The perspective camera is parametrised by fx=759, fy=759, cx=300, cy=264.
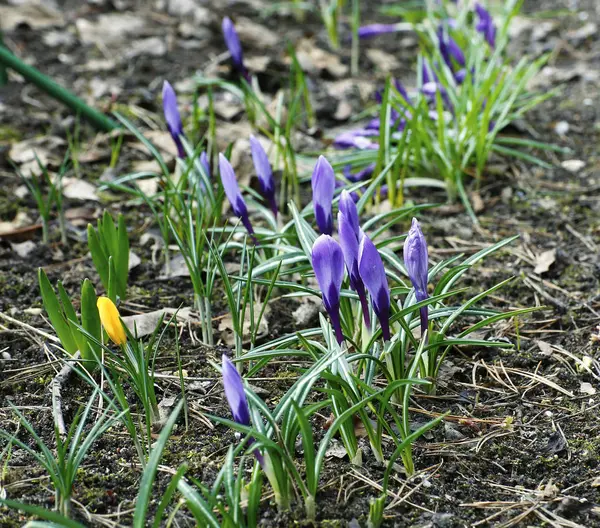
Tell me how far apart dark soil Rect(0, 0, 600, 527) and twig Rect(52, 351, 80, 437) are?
0.12 ft

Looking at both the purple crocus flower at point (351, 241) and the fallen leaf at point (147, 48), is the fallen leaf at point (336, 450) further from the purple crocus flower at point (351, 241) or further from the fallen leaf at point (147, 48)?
the fallen leaf at point (147, 48)

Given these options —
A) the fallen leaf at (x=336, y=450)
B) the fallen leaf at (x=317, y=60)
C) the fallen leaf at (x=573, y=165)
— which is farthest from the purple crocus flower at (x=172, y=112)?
the fallen leaf at (x=317, y=60)

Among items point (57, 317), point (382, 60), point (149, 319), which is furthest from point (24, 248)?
point (382, 60)

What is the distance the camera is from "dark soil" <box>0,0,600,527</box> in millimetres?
1675

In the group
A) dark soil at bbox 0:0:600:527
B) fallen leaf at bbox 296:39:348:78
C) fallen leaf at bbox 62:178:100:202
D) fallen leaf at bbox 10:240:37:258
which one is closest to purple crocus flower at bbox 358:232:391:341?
dark soil at bbox 0:0:600:527

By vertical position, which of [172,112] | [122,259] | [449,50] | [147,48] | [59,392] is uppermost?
[172,112]

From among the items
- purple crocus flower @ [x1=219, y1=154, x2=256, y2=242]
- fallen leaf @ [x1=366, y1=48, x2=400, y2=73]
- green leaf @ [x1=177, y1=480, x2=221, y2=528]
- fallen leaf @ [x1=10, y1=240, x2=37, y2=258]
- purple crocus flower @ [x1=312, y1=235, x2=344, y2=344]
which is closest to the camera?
green leaf @ [x1=177, y1=480, x2=221, y2=528]

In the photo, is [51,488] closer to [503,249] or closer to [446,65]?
[503,249]

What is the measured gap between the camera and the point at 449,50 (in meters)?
3.66

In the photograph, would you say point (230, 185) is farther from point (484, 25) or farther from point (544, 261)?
point (484, 25)

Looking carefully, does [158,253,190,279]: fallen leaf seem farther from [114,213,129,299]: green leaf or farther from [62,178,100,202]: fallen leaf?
[62,178,100,202]: fallen leaf

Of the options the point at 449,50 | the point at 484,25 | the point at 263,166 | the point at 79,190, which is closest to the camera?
the point at 263,166

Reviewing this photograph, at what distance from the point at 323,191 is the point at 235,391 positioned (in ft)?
2.23

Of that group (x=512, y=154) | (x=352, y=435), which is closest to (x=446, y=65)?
(x=512, y=154)
